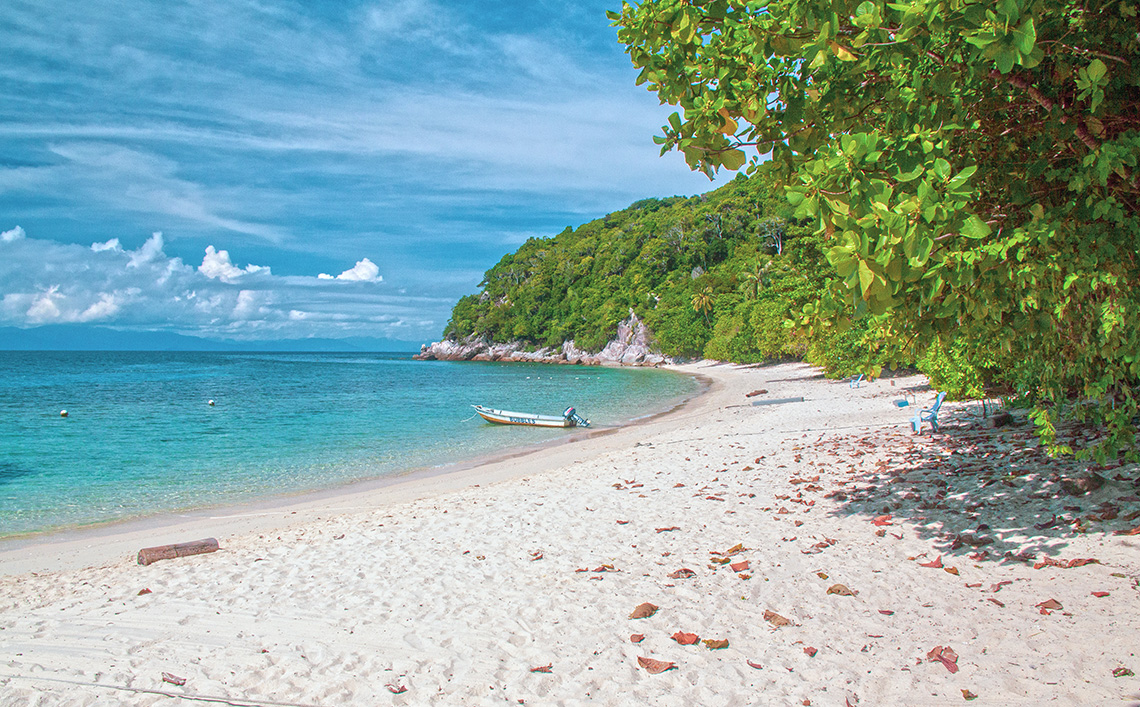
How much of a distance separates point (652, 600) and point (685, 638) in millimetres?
752

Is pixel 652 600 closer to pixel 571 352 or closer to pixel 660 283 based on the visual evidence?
pixel 660 283

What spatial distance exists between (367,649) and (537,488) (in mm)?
6316

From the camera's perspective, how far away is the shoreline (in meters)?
9.24

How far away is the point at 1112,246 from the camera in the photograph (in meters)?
4.13

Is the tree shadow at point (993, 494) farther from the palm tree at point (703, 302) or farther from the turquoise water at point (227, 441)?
the palm tree at point (703, 302)

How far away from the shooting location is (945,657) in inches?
155

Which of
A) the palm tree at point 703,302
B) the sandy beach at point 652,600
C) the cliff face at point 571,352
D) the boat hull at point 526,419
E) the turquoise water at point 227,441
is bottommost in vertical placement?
the turquoise water at point 227,441

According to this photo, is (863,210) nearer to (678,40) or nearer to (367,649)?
(678,40)

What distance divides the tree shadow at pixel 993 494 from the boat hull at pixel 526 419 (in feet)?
45.2

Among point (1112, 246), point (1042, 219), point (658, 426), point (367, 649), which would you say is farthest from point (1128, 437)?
point (658, 426)

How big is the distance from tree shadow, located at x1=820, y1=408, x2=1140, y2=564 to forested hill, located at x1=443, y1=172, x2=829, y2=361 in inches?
1236

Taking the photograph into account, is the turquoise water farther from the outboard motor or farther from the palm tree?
the palm tree

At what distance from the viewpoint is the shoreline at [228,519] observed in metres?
9.24

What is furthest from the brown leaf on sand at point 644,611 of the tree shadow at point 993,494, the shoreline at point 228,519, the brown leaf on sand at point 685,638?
the shoreline at point 228,519
